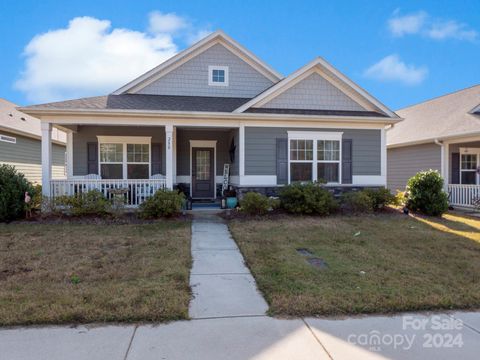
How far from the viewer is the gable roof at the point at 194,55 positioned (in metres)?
13.0

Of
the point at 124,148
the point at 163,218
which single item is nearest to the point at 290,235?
the point at 163,218

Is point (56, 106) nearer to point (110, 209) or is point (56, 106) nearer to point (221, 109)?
point (110, 209)

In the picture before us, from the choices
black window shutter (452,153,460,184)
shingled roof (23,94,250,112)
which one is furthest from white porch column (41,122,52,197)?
black window shutter (452,153,460,184)

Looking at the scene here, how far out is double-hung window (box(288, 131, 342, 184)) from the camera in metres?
11.3

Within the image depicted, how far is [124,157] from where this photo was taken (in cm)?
1238

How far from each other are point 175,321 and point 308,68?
32.3 feet

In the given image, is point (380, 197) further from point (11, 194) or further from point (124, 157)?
point (11, 194)

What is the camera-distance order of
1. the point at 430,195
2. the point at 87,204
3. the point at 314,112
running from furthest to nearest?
the point at 314,112, the point at 430,195, the point at 87,204

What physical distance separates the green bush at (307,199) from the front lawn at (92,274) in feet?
11.1

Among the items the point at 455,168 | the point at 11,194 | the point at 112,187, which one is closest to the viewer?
the point at 11,194

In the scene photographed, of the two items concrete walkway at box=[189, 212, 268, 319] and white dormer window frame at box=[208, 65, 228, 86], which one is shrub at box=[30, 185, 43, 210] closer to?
concrete walkway at box=[189, 212, 268, 319]

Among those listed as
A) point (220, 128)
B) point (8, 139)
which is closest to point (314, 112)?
point (220, 128)

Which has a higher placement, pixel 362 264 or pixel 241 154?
pixel 241 154

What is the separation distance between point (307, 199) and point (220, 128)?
4.08m
